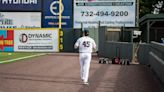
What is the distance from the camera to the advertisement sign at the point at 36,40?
44156 millimetres

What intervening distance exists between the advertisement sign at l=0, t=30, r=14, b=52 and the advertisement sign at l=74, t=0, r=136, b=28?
23.0 ft

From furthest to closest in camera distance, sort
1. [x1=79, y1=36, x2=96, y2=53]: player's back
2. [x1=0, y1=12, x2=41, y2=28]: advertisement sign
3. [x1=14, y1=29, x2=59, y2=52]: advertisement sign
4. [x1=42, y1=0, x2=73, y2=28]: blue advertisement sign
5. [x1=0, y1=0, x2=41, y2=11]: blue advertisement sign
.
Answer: [x1=0, y1=0, x2=41, y2=11]: blue advertisement sign < [x1=0, y1=12, x2=41, y2=28]: advertisement sign < [x1=42, y1=0, x2=73, y2=28]: blue advertisement sign < [x1=14, y1=29, x2=59, y2=52]: advertisement sign < [x1=79, y1=36, x2=96, y2=53]: player's back

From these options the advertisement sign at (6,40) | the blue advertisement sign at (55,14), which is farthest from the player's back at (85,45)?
the blue advertisement sign at (55,14)

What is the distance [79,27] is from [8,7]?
787 cm

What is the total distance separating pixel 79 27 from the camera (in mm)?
48344

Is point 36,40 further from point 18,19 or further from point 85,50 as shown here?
Answer: point 85,50

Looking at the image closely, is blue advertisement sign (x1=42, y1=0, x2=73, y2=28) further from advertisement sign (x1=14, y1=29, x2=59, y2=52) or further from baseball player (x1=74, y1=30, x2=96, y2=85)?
baseball player (x1=74, y1=30, x2=96, y2=85)

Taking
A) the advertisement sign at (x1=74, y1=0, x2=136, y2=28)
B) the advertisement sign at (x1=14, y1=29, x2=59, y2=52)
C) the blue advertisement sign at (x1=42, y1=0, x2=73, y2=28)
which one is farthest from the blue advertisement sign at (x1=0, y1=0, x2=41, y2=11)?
the advertisement sign at (x1=14, y1=29, x2=59, y2=52)

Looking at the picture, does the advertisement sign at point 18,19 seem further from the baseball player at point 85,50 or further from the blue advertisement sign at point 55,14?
the baseball player at point 85,50

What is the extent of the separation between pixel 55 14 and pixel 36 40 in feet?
16.6

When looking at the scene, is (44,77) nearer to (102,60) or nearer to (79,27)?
(102,60)

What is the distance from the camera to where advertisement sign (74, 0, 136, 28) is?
156 feet

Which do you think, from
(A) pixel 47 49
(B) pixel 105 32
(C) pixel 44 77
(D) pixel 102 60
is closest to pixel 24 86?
(C) pixel 44 77

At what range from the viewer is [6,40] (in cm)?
4453
